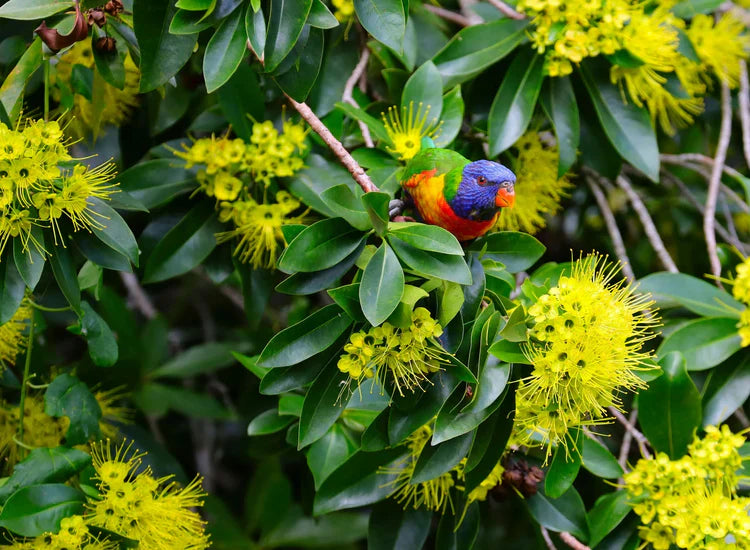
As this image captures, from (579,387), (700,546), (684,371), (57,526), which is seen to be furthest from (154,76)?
(700,546)

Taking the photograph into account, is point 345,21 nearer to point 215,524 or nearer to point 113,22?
point 113,22

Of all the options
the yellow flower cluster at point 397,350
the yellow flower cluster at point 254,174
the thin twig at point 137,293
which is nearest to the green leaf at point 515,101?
the yellow flower cluster at point 254,174

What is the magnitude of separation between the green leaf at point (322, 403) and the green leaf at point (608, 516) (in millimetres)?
697

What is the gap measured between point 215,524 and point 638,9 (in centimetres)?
208

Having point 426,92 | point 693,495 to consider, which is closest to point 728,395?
point 693,495

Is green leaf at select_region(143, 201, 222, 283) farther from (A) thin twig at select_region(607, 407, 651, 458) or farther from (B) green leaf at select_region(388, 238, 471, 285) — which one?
(A) thin twig at select_region(607, 407, 651, 458)

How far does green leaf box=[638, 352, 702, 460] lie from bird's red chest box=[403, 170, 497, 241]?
1.71 feet

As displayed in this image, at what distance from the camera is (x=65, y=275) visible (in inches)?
59.8

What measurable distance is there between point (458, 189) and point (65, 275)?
829 mm

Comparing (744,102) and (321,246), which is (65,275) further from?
(744,102)

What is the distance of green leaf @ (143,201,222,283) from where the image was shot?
194cm

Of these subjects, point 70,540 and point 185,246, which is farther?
point 185,246

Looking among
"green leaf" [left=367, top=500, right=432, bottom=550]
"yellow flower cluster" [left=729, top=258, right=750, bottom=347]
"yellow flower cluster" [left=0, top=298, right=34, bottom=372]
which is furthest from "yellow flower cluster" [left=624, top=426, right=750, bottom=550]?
"yellow flower cluster" [left=0, top=298, right=34, bottom=372]

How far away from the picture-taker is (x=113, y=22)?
1.69 meters
